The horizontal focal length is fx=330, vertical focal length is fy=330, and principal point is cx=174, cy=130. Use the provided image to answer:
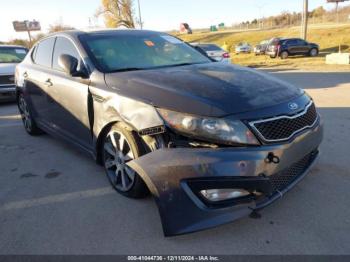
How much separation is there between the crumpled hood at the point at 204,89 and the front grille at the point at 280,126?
0.14m

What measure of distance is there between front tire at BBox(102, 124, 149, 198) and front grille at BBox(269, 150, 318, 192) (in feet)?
3.77

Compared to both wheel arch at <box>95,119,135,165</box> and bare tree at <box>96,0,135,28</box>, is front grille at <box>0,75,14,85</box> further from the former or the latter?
bare tree at <box>96,0,135,28</box>

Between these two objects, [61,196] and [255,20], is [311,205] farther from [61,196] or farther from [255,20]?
[255,20]

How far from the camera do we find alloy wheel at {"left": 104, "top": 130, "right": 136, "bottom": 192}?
3.19 metres

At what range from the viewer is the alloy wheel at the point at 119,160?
3191 mm

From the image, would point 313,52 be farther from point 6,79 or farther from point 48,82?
point 48,82

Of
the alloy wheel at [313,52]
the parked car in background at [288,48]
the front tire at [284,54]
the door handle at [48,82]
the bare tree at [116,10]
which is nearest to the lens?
the door handle at [48,82]

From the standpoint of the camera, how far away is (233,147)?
2.48m

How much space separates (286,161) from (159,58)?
2055 mm

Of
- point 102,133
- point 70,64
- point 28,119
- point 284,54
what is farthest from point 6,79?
point 284,54

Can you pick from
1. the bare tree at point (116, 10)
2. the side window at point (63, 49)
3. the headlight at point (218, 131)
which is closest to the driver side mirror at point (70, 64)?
the side window at point (63, 49)

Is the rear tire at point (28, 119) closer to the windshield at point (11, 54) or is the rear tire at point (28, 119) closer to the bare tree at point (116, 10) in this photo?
the windshield at point (11, 54)

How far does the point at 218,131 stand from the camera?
2496mm

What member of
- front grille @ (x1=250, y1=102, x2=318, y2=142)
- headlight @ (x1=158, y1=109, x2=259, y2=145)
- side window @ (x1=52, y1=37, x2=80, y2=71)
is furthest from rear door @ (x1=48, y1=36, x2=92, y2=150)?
front grille @ (x1=250, y1=102, x2=318, y2=142)
